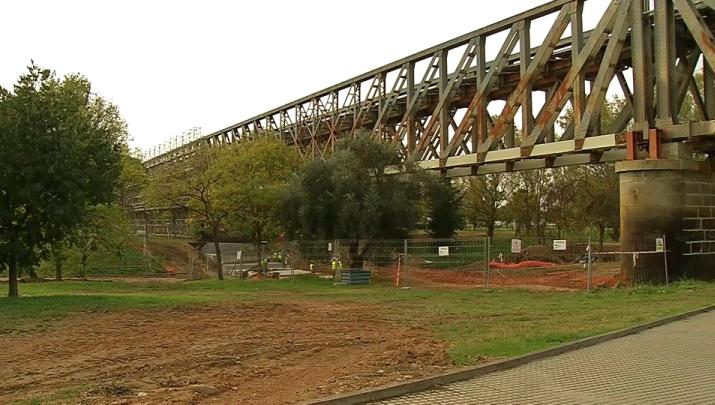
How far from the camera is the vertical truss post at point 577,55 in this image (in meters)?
27.1

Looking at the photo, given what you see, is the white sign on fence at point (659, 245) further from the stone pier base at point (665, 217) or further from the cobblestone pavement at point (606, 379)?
the cobblestone pavement at point (606, 379)

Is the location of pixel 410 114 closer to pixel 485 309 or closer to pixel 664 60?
pixel 664 60

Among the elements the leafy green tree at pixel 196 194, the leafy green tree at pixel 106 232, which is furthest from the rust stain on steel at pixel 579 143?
the leafy green tree at pixel 106 232

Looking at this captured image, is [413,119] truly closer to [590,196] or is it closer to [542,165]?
[542,165]

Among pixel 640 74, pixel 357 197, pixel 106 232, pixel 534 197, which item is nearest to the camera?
pixel 640 74

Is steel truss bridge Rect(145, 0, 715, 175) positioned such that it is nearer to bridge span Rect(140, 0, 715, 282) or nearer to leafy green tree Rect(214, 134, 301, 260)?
bridge span Rect(140, 0, 715, 282)

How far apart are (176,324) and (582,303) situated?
10.9 m

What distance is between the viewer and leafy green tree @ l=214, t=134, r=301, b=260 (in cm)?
3784

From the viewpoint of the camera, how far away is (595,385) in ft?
27.1

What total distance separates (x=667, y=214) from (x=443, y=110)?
670 inches

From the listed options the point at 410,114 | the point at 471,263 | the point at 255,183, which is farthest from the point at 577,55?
the point at 255,183

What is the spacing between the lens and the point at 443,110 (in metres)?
37.4

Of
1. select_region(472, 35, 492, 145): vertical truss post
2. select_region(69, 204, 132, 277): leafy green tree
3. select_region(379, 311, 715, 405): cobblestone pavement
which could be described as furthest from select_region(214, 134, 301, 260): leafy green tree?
select_region(379, 311, 715, 405): cobblestone pavement

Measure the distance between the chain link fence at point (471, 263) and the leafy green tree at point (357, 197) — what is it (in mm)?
770
